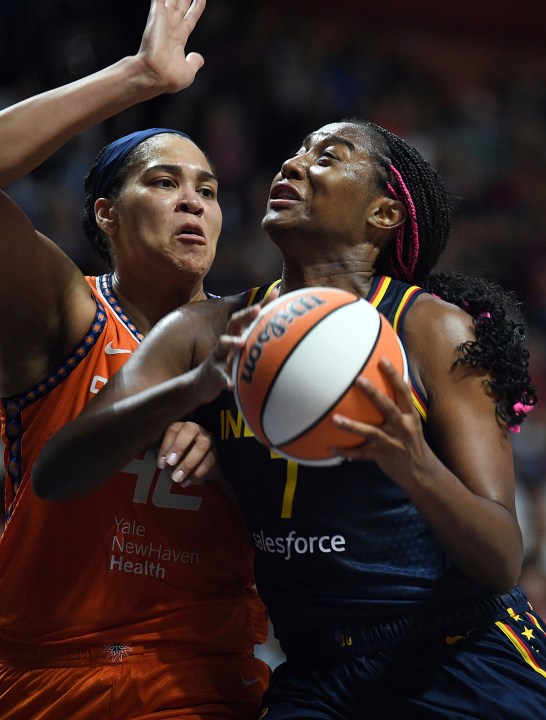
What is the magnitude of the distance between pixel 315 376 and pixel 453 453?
20.8 inches

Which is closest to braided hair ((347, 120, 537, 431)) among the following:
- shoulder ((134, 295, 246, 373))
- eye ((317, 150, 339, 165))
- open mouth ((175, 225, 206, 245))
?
eye ((317, 150, 339, 165))

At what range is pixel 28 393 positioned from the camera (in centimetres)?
307

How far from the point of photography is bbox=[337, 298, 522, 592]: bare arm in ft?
7.02

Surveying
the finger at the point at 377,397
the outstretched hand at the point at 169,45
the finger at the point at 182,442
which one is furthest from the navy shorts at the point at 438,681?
the outstretched hand at the point at 169,45

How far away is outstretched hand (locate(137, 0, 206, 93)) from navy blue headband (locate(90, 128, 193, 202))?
0.55m

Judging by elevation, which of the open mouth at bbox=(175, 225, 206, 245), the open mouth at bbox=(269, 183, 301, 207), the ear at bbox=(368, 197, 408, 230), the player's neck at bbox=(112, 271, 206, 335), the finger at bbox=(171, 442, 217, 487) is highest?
the open mouth at bbox=(269, 183, 301, 207)

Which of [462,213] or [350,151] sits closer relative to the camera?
[350,151]

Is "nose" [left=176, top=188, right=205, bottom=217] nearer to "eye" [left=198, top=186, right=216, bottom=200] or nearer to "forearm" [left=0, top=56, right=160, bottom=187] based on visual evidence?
"eye" [left=198, top=186, right=216, bottom=200]

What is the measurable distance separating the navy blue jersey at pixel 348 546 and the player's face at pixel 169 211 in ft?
3.07

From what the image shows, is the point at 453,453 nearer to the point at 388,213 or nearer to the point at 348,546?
the point at 348,546

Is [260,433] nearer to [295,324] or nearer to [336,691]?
[295,324]

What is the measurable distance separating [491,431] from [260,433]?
0.64 meters

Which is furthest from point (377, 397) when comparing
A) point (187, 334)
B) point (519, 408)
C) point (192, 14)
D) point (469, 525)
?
point (192, 14)

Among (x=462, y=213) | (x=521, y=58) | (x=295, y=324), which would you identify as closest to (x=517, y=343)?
(x=295, y=324)
